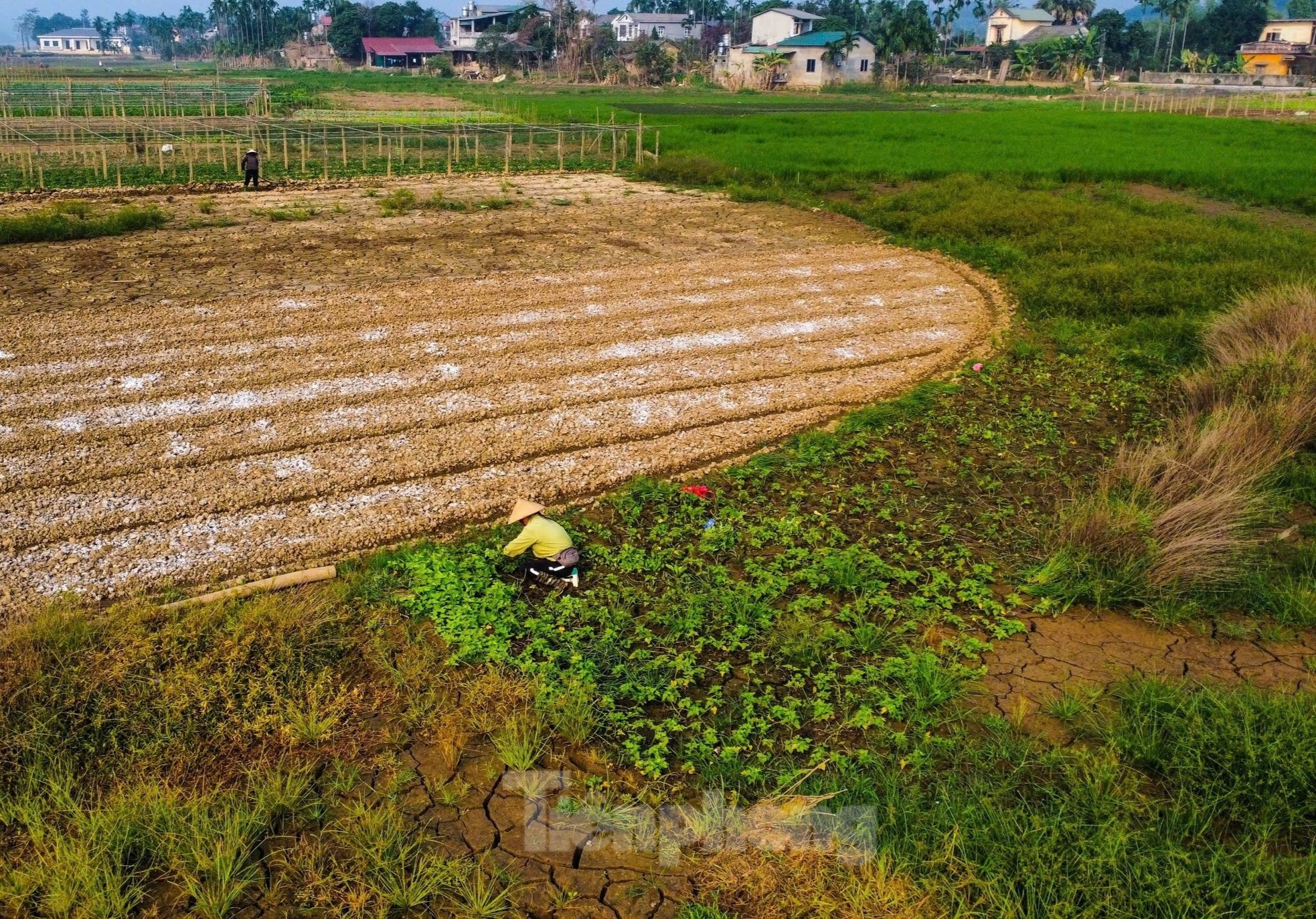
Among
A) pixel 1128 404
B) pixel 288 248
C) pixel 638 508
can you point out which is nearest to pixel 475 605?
pixel 638 508

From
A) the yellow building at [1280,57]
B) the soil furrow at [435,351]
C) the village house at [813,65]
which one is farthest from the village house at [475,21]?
the soil furrow at [435,351]

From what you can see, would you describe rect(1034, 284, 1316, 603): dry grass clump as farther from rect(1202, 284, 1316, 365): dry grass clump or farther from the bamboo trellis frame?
the bamboo trellis frame

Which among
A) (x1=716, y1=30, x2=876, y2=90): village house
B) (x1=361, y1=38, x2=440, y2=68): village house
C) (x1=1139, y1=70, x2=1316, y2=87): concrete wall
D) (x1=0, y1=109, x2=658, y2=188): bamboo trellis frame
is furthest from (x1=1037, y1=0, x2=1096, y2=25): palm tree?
(x1=0, y1=109, x2=658, y2=188): bamboo trellis frame

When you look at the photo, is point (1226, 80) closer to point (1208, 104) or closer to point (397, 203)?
point (1208, 104)

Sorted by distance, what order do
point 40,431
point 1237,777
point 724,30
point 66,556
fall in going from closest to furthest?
point 1237,777, point 66,556, point 40,431, point 724,30

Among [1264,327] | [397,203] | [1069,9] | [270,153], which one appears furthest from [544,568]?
[1069,9]

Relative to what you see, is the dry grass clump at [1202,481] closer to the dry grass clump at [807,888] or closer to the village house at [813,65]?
the dry grass clump at [807,888]

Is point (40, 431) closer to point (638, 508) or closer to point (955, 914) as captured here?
point (638, 508)
